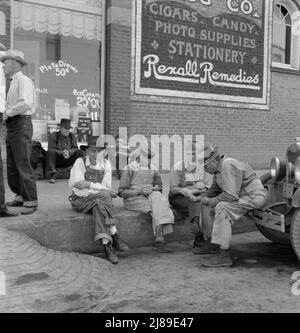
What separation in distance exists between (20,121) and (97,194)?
118 cm

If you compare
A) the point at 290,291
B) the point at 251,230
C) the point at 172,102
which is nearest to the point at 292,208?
the point at 290,291

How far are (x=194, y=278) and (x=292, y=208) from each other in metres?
1.22

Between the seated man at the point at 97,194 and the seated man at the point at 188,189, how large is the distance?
0.85 metres

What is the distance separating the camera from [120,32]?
30.3 ft

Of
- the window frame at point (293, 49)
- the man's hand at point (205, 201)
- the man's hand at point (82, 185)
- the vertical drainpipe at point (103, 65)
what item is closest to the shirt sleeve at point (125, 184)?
the man's hand at point (82, 185)

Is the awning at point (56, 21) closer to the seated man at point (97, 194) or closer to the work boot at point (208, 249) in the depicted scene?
the seated man at point (97, 194)

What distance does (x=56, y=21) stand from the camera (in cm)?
896

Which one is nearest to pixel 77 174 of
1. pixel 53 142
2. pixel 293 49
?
pixel 53 142

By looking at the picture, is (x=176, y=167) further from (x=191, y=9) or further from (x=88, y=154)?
(x=191, y=9)

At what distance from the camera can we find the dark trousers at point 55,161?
Result: 7.99 meters

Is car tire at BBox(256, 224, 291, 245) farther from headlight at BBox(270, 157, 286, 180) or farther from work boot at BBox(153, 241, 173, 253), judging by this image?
work boot at BBox(153, 241, 173, 253)

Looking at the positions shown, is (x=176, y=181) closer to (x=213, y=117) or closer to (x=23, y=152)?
(x=23, y=152)

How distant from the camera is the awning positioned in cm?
855
